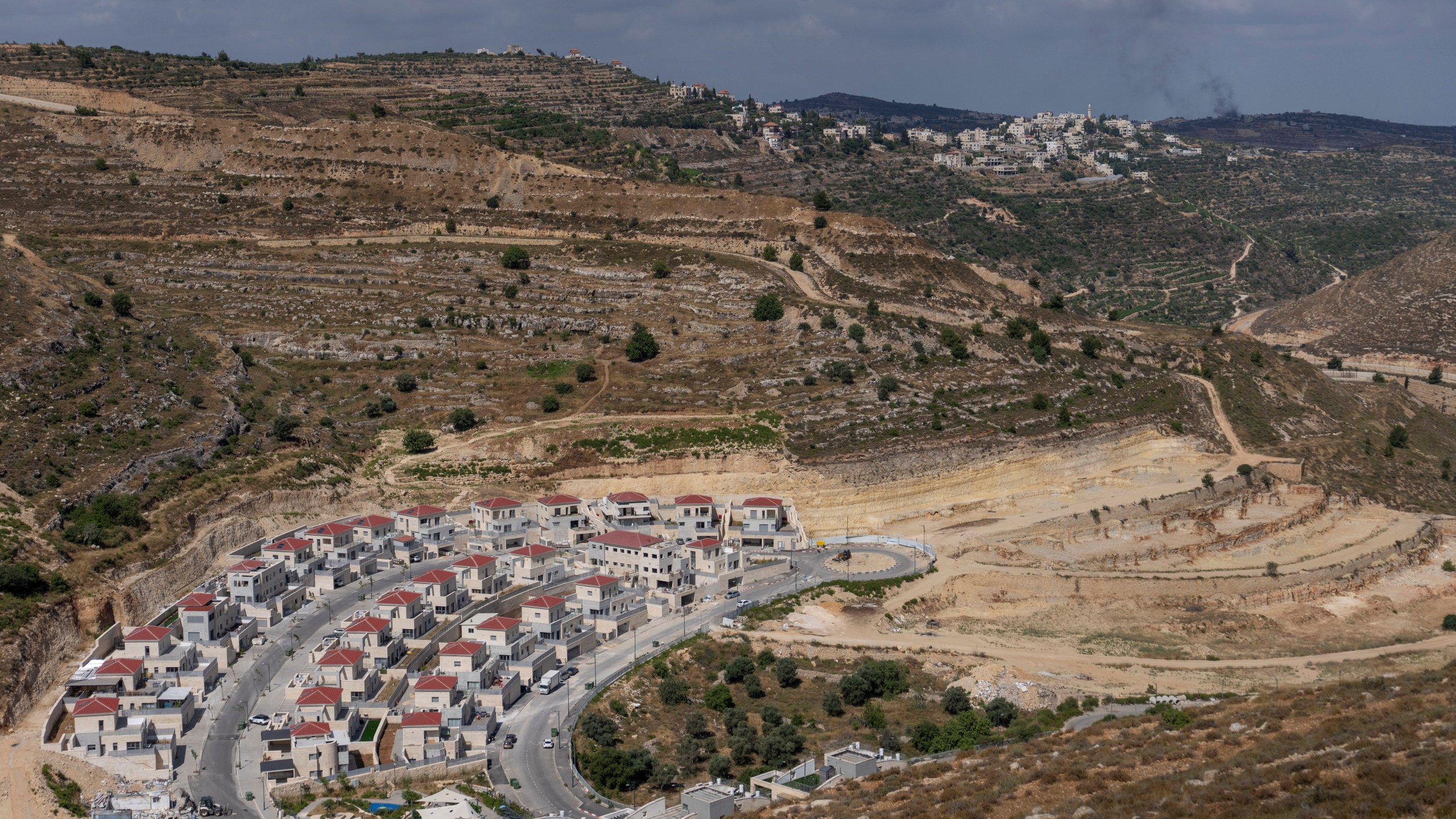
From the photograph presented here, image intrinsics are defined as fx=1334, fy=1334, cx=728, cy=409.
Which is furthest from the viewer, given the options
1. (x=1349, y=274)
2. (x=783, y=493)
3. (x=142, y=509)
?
(x=1349, y=274)

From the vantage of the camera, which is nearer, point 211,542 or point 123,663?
point 123,663

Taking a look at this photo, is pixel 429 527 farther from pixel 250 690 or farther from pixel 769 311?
pixel 769 311

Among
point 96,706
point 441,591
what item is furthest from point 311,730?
point 441,591

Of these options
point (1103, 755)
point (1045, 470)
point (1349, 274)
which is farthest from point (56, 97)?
point (1349, 274)

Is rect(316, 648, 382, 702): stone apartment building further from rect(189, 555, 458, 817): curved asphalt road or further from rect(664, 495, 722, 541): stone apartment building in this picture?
rect(664, 495, 722, 541): stone apartment building

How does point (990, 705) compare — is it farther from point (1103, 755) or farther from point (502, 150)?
point (502, 150)

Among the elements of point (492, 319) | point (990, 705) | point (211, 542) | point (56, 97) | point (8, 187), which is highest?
point (56, 97)
